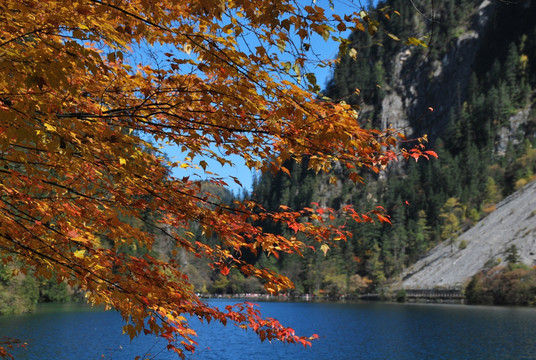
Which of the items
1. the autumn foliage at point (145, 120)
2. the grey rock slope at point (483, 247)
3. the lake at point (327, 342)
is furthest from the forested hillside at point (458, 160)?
the autumn foliage at point (145, 120)

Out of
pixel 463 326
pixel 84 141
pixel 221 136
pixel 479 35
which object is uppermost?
pixel 479 35

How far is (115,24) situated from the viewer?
14.6ft

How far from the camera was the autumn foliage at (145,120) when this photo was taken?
3779 mm

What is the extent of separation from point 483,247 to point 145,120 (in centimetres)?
9575

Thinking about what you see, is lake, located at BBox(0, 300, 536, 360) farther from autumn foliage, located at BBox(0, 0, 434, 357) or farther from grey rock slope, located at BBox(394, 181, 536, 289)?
grey rock slope, located at BBox(394, 181, 536, 289)

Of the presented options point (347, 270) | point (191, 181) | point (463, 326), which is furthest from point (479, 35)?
point (191, 181)

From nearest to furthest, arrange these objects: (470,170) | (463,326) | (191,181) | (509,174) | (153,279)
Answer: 1. (153,279)
2. (191,181)
3. (463,326)
4. (509,174)
5. (470,170)

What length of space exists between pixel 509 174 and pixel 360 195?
67.1m

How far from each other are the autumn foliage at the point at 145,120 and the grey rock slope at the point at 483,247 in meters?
81.6

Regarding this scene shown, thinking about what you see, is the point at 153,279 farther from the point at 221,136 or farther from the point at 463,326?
the point at 463,326

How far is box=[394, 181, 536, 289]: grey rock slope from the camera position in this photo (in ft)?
269

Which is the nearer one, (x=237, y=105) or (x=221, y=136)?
(x=237, y=105)

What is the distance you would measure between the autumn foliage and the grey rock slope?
268 feet

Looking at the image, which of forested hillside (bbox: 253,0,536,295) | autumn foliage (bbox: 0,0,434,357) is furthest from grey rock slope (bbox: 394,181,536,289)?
autumn foliage (bbox: 0,0,434,357)
